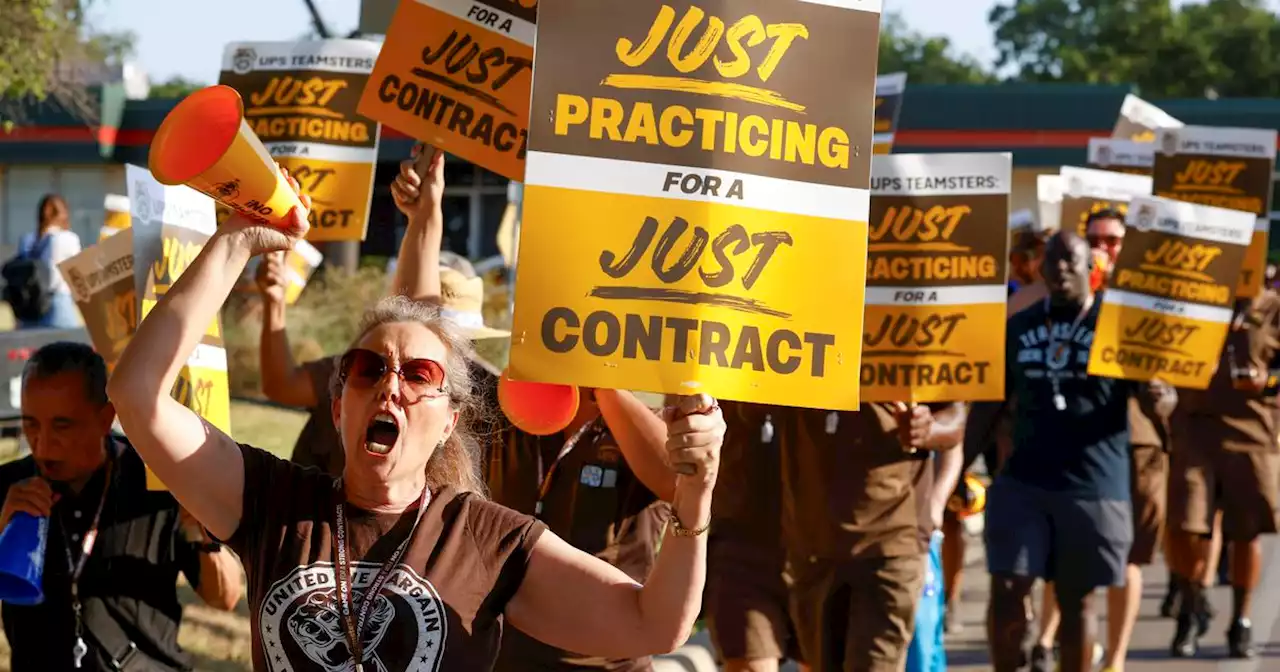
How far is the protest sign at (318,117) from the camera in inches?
264

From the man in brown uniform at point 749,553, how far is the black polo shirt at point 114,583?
2.77m

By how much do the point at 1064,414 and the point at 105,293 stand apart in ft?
14.8

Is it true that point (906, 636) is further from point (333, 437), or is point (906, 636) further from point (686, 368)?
point (686, 368)

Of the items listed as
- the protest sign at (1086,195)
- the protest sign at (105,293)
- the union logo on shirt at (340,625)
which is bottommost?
the union logo on shirt at (340,625)

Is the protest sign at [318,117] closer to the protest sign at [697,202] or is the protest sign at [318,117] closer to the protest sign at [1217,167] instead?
the protest sign at [697,202]

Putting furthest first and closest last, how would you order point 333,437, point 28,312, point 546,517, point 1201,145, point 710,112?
1. point 28,312
2. point 1201,145
3. point 333,437
4. point 546,517
5. point 710,112

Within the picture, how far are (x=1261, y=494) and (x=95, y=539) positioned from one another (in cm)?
828

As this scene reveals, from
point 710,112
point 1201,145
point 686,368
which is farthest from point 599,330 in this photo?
point 1201,145

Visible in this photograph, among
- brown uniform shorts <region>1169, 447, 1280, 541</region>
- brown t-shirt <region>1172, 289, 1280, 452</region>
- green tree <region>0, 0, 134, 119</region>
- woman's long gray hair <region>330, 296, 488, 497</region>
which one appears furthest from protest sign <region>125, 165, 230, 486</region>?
brown t-shirt <region>1172, 289, 1280, 452</region>

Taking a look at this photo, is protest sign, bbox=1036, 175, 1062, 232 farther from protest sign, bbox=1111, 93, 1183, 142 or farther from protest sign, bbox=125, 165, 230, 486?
protest sign, bbox=125, 165, 230, 486

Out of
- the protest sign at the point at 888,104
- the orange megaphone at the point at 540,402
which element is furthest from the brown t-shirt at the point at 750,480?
the protest sign at the point at 888,104

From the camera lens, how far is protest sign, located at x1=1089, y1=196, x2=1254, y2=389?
8648 mm

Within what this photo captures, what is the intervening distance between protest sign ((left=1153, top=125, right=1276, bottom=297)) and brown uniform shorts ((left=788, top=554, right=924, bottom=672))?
4857 mm

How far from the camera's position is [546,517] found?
5117mm
